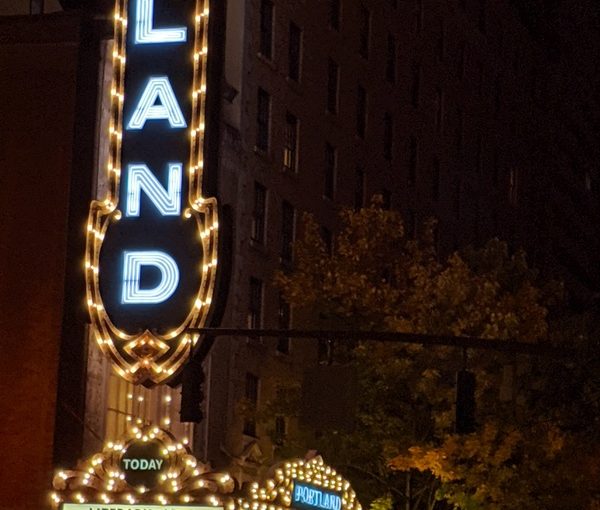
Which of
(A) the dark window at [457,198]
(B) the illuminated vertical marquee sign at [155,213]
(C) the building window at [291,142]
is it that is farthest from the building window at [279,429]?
(A) the dark window at [457,198]

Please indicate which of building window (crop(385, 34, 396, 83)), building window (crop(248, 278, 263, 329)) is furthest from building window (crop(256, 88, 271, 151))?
building window (crop(385, 34, 396, 83))

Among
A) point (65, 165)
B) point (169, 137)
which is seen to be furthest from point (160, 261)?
point (65, 165)

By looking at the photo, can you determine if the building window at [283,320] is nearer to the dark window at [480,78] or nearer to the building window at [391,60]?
the building window at [391,60]

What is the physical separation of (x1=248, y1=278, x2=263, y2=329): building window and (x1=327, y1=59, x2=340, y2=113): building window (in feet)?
32.0

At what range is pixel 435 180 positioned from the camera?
68.5 meters

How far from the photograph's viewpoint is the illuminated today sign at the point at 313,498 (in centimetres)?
3039

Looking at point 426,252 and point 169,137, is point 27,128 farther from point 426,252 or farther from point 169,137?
point 426,252

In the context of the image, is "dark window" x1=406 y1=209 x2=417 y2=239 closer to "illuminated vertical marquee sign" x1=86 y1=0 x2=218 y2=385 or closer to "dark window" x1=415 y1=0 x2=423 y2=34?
"dark window" x1=415 y1=0 x2=423 y2=34

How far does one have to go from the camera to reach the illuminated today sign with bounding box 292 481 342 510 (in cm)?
3039

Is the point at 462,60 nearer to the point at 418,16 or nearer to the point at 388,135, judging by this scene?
the point at 418,16

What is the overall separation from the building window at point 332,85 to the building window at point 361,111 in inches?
101

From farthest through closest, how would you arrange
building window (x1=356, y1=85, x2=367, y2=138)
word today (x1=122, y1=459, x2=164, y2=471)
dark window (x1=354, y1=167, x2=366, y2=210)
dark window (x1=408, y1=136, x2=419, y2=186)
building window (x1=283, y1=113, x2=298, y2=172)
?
dark window (x1=408, y1=136, x2=419, y2=186) < building window (x1=356, y1=85, x2=367, y2=138) < dark window (x1=354, y1=167, x2=366, y2=210) < building window (x1=283, y1=113, x2=298, y2=172) < word today (x1=122, y1=459, x2=164, y2=471)

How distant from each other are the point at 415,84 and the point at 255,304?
70.4 feet

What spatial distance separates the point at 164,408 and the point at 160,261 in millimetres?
6851
